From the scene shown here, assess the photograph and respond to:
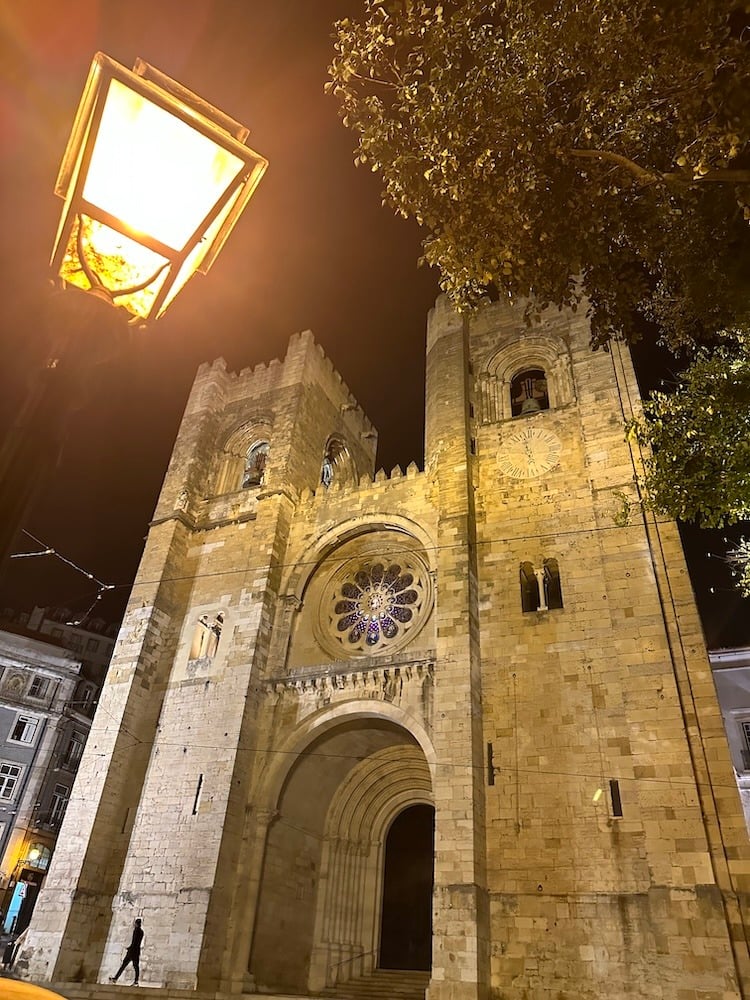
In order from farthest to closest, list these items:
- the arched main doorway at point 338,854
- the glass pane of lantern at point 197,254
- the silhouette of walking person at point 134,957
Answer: the arched main doorway at point 338,854 < the silhouette of walking person at point 134,957 < the glass pane of lantern at point 197,254

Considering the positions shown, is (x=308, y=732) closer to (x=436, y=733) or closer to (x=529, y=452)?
(x=436, y=733)

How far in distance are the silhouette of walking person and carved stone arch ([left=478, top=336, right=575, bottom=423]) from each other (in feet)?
43.5

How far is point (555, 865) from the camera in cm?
1050

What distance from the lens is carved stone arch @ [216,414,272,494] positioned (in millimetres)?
20078

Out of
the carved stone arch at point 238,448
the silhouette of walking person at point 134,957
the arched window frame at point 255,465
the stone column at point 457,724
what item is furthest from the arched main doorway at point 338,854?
the carved stone arch at point 238,448

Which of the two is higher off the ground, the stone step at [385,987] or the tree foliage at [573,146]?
the tree foliage at [573,146]

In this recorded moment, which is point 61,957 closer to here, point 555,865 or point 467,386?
point 555,865

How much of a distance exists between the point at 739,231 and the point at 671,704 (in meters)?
7.33

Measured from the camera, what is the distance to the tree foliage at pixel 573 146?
666cm

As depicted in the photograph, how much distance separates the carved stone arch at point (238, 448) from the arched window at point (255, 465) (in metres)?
0.04

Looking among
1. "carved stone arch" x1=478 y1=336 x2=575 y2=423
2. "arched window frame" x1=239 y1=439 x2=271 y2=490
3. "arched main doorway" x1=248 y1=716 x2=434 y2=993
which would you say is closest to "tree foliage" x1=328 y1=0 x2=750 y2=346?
"carved stone arch" x1=478 y1=336 x2=575 y2=423

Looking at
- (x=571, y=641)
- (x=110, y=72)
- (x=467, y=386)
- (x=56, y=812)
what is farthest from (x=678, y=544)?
(x=56, y=812)

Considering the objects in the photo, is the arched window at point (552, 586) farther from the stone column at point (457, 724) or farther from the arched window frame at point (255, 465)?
the arched window frame at point (255, 465)

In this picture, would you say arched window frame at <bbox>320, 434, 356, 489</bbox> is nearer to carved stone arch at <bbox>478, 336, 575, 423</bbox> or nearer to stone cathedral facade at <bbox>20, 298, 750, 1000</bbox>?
stone cathedral facade at <bbox>20, 298, 750, 1000</bbox>
